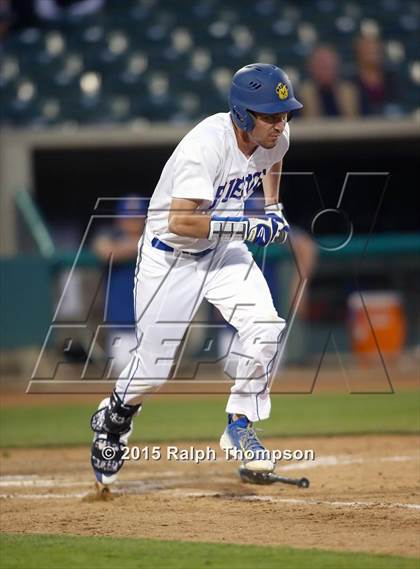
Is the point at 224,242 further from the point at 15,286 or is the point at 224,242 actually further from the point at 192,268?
the point at 15,286

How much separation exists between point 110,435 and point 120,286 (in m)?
5.64

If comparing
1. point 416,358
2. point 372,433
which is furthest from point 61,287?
point 372,433

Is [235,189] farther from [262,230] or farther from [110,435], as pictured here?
[110,435]

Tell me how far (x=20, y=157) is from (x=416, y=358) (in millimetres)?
5060

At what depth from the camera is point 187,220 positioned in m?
5.22

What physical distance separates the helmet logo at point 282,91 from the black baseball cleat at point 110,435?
5.77ft

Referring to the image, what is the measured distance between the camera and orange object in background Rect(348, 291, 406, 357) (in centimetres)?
1197

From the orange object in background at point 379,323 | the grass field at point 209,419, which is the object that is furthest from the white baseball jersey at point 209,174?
the orange object in background at point 379,323

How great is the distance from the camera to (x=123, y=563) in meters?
3.99

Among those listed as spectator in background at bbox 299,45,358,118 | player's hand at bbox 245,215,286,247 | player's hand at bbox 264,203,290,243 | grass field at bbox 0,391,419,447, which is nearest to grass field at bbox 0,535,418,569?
player's hand at bbox 245,215,286,247

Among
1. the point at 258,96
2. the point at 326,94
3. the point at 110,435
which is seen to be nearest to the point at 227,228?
the point at 258,96

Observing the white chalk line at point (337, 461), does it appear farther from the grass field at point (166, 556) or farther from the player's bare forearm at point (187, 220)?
the grass field at point (166, 556)

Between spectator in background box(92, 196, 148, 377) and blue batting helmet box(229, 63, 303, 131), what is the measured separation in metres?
5.40

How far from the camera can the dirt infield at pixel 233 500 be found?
4543 millimetres
